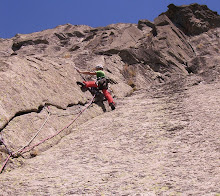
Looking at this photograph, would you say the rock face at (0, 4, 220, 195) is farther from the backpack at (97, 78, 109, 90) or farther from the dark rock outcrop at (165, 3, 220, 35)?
the dark rock outcrop at (165, 3, 220, 35)

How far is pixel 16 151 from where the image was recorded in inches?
254

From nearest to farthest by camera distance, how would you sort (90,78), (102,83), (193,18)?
(102,83) → (90,78) → (193,18)

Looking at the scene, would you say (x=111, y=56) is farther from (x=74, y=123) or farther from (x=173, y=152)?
(x=173, y=152)

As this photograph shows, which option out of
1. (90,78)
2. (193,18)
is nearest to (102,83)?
(90,78)

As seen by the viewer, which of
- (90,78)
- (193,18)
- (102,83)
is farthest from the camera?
(193,18)

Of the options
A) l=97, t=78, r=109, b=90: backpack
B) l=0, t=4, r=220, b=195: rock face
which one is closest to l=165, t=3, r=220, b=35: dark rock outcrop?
l=0, t=4, r=220, b=195: rock face

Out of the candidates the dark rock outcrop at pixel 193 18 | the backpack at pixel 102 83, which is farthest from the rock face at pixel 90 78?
the dark rock outcrop at pixel 193 18

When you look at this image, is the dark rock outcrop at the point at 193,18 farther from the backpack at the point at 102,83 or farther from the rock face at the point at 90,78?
the backpack at the point at 102,83

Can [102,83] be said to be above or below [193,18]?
below

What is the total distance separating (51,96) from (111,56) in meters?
7.37

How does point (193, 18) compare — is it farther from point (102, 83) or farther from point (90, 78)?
point (102, 83)

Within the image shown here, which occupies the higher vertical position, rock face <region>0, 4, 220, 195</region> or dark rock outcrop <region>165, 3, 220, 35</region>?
dark rock outcrop <region>165, 3, 220, 35</region>

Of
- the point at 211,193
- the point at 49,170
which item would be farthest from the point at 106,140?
the point at 211,193

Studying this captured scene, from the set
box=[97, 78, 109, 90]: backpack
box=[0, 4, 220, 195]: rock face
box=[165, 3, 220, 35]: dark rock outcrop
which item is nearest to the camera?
box=[0, 4, 220, 195]: rock face
